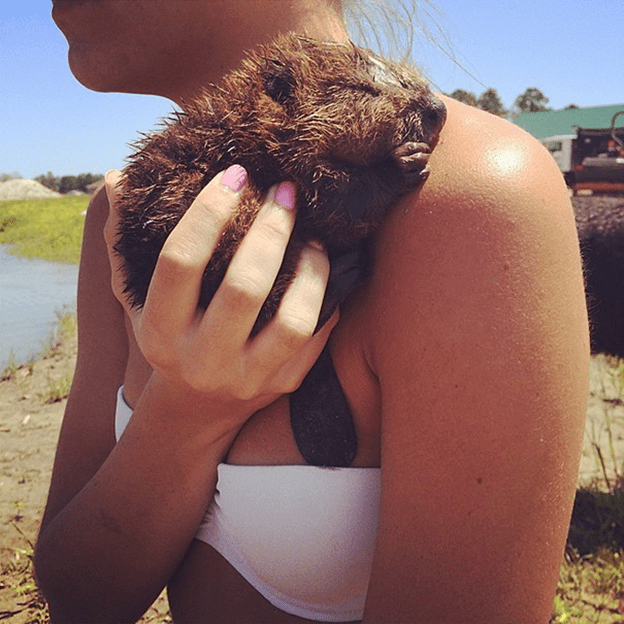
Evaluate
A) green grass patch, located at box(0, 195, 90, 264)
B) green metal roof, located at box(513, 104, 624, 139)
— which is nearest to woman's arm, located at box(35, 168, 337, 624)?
green grass patch, located at box(0, 195, 90, 264)

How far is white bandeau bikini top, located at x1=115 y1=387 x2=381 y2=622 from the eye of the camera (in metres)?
1.09

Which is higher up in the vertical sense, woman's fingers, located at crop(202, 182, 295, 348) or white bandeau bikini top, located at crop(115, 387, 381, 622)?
woman's fingers, located at crop(202, 182, 295, 348)

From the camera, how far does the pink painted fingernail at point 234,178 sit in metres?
1.04

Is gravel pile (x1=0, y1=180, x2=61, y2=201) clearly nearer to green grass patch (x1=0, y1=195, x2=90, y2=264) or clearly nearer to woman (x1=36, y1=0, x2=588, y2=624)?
green grass patch (x1=0, y1=195, x2=90, y2=264)

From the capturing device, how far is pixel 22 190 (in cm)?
3369

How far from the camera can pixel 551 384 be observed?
941 mm

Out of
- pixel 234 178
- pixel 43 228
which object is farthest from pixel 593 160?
pixel 43 228

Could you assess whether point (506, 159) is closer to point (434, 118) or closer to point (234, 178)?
point (434, 118)

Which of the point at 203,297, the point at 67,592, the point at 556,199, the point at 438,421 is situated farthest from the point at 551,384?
the point at 67,592

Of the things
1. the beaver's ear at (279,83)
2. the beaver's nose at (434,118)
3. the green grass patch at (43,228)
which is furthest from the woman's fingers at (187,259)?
the green grass patch at (43,228)

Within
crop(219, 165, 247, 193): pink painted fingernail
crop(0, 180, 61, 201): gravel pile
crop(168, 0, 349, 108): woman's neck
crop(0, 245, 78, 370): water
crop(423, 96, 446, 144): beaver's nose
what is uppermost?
crop(168, 0, 349, 108): woman's neck

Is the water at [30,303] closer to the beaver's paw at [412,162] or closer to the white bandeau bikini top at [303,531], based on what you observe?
the white bandeau bikini top at [303,531]

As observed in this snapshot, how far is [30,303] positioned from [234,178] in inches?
328

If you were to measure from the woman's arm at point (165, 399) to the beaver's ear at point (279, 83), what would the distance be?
234 mm
